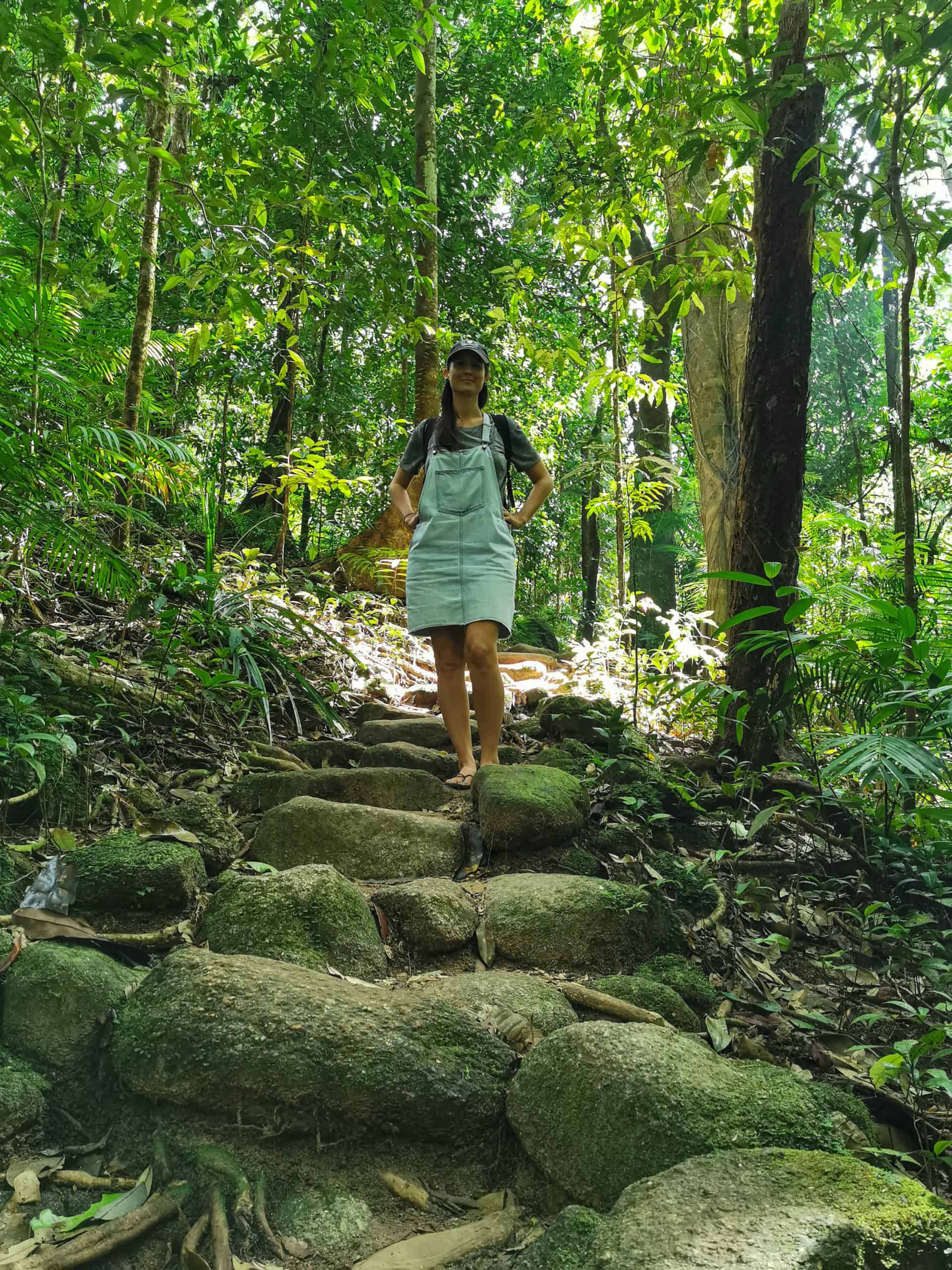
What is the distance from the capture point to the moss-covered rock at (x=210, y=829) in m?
2.71

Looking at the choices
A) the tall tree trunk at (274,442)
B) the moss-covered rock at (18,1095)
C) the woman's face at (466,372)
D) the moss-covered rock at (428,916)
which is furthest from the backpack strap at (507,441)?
the tall tree trunk at (274,442)

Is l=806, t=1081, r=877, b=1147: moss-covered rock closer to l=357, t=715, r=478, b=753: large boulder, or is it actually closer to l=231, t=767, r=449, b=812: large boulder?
l=231, t=767, r=449, b=812: large boulder

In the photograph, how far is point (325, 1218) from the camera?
59.8 inches

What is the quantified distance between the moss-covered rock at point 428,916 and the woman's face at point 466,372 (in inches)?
87.9

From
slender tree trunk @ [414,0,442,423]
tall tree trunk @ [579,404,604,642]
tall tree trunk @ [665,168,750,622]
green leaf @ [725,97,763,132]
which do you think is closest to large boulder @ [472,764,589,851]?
green leaf @ [725,97,763,132]

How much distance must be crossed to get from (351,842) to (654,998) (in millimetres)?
1131

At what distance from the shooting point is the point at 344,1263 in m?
1.45

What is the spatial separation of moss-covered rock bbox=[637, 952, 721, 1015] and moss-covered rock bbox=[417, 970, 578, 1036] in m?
0.32

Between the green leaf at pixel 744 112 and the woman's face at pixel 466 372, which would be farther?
the woman's face at pixel 466 372

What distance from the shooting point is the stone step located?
10.6ft

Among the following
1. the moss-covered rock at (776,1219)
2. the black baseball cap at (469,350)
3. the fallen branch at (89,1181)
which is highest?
the black baseball cap at (469,350)

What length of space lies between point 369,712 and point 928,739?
10.1 ft

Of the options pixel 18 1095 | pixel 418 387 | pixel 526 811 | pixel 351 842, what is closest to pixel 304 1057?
pixel 18 1095

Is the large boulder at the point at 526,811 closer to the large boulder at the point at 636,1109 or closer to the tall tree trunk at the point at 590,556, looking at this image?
the large boulder at the point at 636,1109
